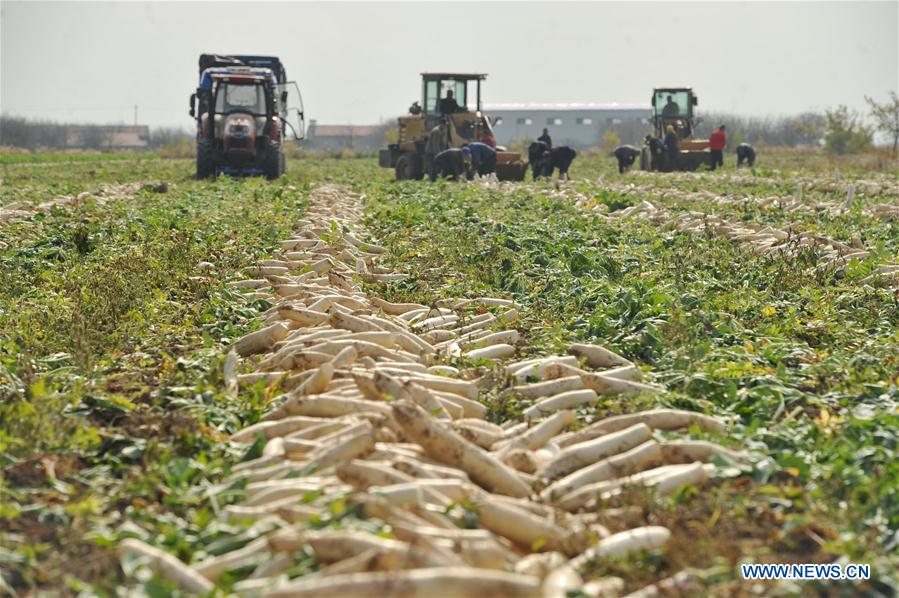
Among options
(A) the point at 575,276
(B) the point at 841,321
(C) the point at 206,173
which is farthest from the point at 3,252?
(C) the point at 206,173

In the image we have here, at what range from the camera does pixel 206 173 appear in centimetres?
2748

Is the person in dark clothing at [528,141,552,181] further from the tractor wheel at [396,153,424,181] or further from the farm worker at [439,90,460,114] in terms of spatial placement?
the tractor wheel at [396,153,424,181]

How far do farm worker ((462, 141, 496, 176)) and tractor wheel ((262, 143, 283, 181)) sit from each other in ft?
14.8

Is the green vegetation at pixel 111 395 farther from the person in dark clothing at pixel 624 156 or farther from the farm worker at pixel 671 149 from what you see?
the person in dark clothing at pixel 624 156

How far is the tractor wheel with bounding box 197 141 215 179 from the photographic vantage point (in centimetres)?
2697

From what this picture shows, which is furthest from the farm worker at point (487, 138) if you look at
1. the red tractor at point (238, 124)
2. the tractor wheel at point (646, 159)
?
the tractor wheel at point (646, 159)

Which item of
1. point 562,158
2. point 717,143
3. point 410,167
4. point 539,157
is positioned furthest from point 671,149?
point 410,167

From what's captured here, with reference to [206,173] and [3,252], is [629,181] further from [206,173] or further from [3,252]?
[3,252]

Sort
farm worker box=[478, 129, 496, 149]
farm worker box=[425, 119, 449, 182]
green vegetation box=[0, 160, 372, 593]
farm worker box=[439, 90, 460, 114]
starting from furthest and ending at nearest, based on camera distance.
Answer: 1. farm worker box=[439, 90, 460, 114]
2. farm worker box=[478, 129, 496, 149]
3. farm worker box=[425, 119, 449, 182]
4. green vegetation box=[0, 160, 372, 593]

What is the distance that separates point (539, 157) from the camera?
99.1ft

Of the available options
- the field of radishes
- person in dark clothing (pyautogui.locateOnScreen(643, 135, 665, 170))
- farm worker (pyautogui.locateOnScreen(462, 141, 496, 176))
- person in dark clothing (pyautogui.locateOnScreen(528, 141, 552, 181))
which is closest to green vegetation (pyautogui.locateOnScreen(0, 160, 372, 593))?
the field of radishes

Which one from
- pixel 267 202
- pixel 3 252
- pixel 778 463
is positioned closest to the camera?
pixel 778 463

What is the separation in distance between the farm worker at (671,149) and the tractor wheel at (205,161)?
14395 millimetres

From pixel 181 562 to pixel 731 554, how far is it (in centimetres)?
193
